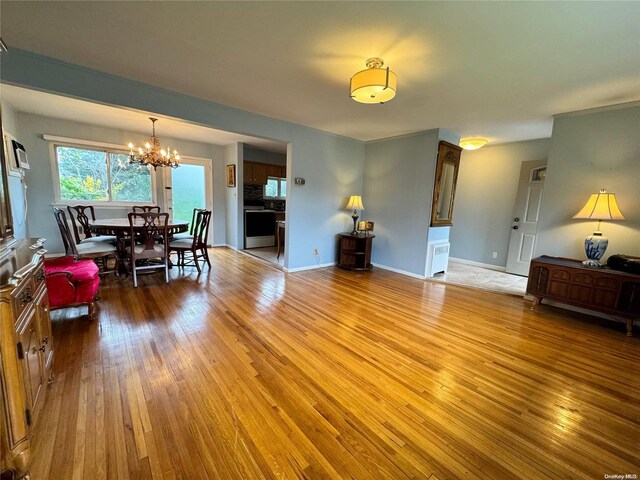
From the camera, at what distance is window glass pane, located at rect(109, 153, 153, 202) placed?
514 cm

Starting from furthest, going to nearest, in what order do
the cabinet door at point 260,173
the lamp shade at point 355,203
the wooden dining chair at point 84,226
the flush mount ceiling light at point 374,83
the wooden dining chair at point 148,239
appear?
the cabinet door at point 260,173 → the lamp shade at point 355,203 → the wooden dining chair at point 84,226 → the wooden dining chair at point 148,239 → the flush mount ceiling light at point 374,83

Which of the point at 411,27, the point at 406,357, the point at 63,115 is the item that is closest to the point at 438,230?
the point at 406,357

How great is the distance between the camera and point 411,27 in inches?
69.4

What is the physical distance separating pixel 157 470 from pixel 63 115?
5639 mm

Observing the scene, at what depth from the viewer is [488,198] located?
527 cm

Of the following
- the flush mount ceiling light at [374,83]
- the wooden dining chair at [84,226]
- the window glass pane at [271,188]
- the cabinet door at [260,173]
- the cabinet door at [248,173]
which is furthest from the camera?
the window glass pane at [271,188]

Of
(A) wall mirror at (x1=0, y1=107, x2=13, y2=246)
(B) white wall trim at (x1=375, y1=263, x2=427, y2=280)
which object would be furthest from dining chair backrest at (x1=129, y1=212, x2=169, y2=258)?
(B) white wall trim at (x1=375, y1=263, x2=427, y2=280)

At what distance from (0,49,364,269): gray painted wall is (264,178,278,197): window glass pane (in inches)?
43.7

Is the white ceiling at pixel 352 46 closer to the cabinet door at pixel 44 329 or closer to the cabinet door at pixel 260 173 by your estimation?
the cabinet door at pixel 44 329

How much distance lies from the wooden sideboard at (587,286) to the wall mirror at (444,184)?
61.0 inches

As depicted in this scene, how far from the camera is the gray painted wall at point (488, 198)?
16.1ft

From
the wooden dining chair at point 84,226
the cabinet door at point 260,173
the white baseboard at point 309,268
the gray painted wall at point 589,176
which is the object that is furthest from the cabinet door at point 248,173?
the gray painted wall at point 589,176

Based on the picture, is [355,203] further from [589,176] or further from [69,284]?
[69,284]

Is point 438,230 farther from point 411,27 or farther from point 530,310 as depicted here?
point 411,27
